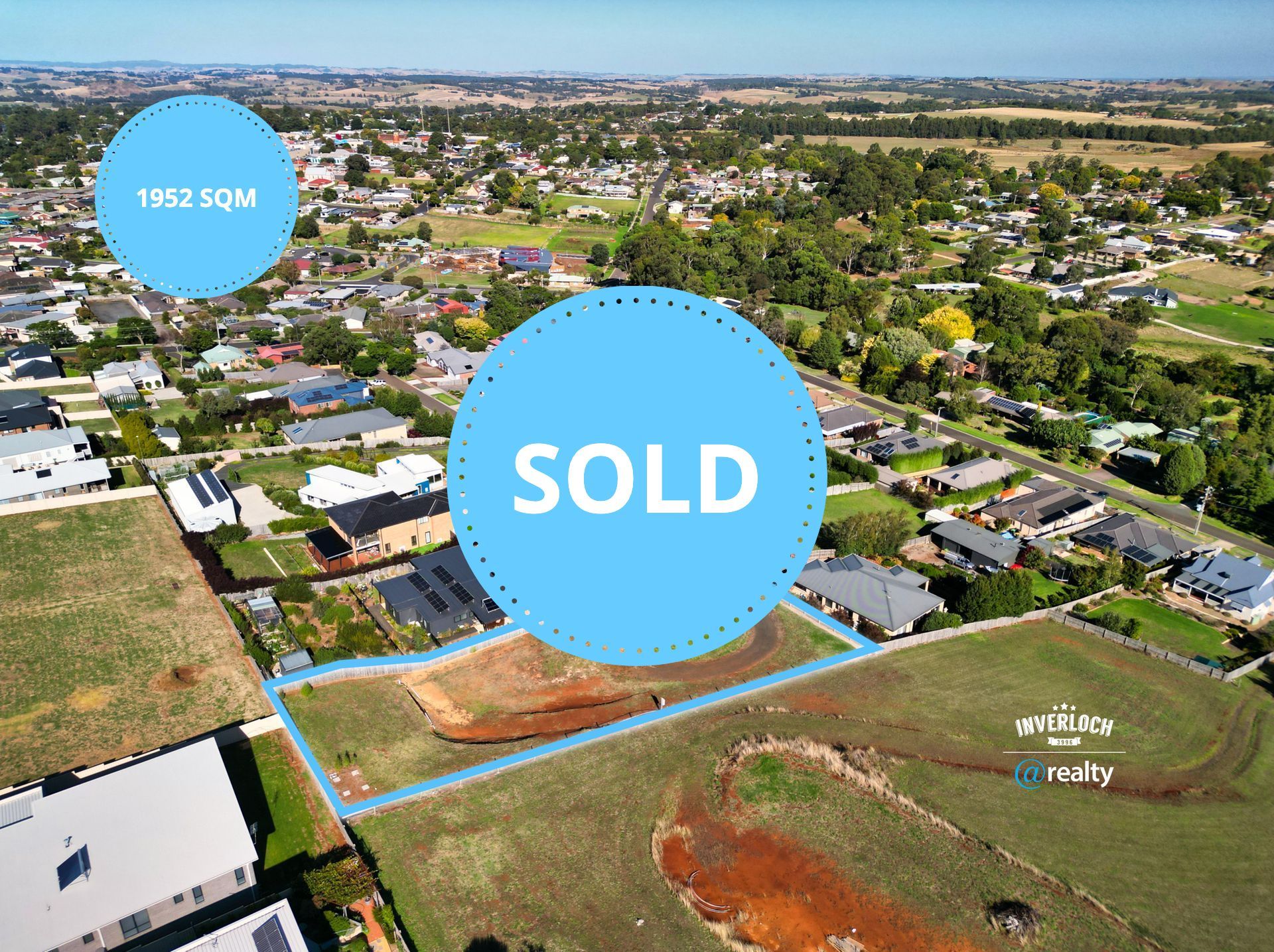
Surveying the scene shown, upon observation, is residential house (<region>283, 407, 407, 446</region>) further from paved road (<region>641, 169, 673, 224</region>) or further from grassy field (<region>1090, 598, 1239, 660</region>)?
paved road (<region>641, 169, 673, 224</region>)

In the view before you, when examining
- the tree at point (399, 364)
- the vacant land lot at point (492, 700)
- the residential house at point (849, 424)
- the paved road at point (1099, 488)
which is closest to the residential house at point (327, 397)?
the tree at point (399, 364)

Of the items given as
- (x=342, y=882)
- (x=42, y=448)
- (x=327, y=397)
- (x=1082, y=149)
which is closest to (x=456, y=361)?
(x=327, y=397)

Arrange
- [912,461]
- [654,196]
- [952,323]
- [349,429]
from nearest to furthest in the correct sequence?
1. [912,461]
2. [349,429]
3. [952,323]
4. [654,196]

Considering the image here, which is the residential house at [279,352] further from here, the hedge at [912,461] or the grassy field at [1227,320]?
the grassy field at [1227,320]

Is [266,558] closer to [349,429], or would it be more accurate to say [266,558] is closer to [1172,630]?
[349,429]

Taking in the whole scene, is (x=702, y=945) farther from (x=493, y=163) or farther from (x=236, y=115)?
(x=493, y=163)

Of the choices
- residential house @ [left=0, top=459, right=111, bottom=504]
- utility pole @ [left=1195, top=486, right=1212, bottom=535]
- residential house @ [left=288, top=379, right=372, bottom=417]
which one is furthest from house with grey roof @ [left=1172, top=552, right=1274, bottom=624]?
residential house @ [left=0, top=459, right=111, bottom=504]

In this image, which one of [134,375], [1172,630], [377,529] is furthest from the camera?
[134,375]
